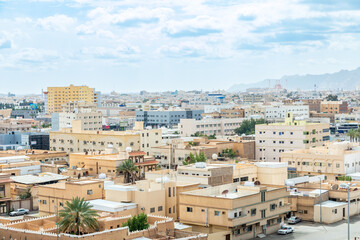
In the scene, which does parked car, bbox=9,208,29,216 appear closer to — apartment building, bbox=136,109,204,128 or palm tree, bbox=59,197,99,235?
palm tree, bbox=59,197,99,235

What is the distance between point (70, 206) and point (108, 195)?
9634 millimetres

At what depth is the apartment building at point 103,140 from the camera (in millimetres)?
94250

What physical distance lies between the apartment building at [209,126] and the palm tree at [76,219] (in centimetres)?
9297

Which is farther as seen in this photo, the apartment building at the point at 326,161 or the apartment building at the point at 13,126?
the apartment building at the point at 13,126

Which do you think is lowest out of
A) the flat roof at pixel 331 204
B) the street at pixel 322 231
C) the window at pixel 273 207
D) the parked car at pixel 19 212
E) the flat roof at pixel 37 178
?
the street at pixel 322 231

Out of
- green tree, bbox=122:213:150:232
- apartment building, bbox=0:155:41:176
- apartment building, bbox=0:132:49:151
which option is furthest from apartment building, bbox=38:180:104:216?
apartment building, bbox=0:132:49:151

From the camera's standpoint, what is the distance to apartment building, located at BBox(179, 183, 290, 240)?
51.1m

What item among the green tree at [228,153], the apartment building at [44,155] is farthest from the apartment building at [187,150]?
the apartment building at [44,155]

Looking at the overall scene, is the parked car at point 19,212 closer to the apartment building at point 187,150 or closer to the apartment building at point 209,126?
the apartment building at point 187,150

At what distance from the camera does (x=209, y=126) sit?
474 ft

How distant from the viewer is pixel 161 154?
8962cm

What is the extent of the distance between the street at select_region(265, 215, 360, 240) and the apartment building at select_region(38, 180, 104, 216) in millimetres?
14896

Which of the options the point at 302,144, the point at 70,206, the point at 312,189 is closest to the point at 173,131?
the point at 302,144

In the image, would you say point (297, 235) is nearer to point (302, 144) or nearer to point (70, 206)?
point (70, 206)
